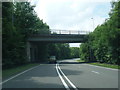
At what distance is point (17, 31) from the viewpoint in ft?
139

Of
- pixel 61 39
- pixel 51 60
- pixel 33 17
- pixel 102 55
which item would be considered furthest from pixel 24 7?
pixel 102 55

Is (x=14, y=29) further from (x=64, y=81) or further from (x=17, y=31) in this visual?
(x=64, y=81)

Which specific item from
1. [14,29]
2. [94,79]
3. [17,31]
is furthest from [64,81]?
[17,31]

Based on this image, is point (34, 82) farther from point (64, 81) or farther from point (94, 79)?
point (94, 79)

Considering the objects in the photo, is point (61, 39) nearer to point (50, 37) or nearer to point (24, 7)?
point (50, 37)

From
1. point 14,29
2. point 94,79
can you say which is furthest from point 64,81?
point 14,29

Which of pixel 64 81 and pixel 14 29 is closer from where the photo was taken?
pixel 64 81

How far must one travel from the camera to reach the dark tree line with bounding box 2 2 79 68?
1289 inches

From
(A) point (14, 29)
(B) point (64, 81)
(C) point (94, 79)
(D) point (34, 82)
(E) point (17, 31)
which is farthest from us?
(E) point (17, 31)

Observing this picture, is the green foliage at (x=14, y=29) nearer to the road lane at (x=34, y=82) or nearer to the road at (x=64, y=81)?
the road at (x=64, y=81)

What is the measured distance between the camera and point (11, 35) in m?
34.9

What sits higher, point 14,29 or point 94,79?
point 14,29

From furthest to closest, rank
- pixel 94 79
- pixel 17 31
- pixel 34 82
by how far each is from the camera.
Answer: pixel 17 31
pixel 94 79
pixel 34 82

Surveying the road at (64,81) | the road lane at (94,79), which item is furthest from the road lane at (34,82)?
the road lane at (94,79)
